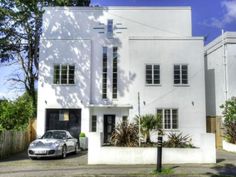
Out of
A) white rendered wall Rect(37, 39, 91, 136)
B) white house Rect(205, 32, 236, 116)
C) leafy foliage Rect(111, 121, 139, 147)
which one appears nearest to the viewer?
leafy foliage Rect(111, 121, 139, 147)

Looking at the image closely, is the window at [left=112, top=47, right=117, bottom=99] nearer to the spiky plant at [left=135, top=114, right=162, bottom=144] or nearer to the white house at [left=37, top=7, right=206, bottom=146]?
the white house at [left=37, top=7, right=206, bottom=146]

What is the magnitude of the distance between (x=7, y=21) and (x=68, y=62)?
301 inches

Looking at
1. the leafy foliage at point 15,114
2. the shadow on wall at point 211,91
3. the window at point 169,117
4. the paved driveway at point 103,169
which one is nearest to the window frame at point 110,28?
the window at point 169,117

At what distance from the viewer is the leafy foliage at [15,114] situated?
902 inches

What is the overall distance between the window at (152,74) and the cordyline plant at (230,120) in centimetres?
504

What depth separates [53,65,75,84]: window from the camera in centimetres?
2598

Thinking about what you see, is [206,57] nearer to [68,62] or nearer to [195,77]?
[195,77]

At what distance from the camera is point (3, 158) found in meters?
19.4

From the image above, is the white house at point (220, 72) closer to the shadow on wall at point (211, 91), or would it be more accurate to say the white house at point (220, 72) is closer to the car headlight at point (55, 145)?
the shadow on wall at point (211, 91)

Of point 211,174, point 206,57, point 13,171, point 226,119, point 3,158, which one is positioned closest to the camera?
point 211,174

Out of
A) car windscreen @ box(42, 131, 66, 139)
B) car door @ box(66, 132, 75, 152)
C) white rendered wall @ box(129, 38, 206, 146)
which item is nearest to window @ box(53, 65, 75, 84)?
white rendered wall @ box(129, 38, 206, 146)

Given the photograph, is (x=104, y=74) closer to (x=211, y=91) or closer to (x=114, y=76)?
(x=114, y=76)

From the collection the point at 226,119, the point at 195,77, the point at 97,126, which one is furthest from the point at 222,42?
the point at 97,126

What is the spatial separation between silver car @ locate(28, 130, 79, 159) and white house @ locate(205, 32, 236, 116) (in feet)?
37.9
